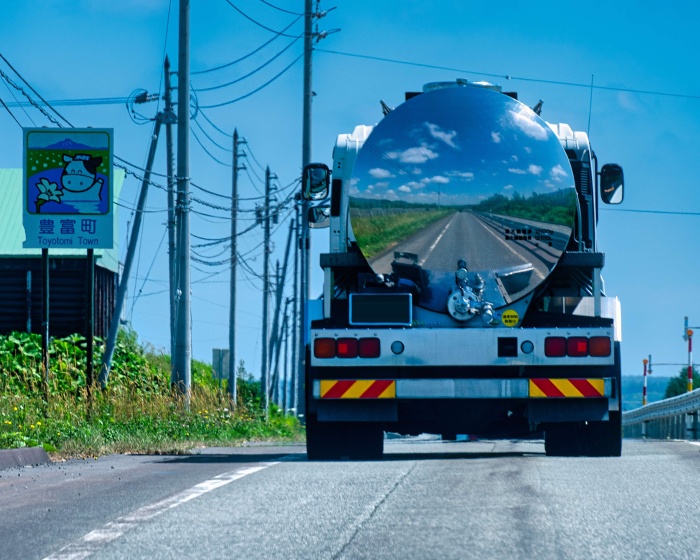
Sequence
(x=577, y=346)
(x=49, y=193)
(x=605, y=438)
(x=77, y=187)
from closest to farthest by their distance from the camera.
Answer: (x=577, y=346) < (x=605, y=438) < (x=49, y=193) < (x=77, y=187)

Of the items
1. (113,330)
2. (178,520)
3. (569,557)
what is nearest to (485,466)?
(178,520)

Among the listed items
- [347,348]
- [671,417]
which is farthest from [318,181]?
[671,417]

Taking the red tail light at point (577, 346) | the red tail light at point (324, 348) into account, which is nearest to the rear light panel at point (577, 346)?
the red tail light at point (577, 346)

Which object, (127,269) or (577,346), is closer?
(577,346)

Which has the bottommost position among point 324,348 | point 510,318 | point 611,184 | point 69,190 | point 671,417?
point 671,417

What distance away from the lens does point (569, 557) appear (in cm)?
636

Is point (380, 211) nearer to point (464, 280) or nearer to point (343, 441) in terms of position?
point (464, 280)

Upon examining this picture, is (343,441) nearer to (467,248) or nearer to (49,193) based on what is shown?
(467,248)

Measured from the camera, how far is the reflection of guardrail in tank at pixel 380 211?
1300 centimetres

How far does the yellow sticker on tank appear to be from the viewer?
43.2 feet

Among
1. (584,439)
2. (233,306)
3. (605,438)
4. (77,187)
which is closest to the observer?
(605,438)

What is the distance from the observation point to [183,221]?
25422 mm

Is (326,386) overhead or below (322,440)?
overhead

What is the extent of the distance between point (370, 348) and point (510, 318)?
1.43m
